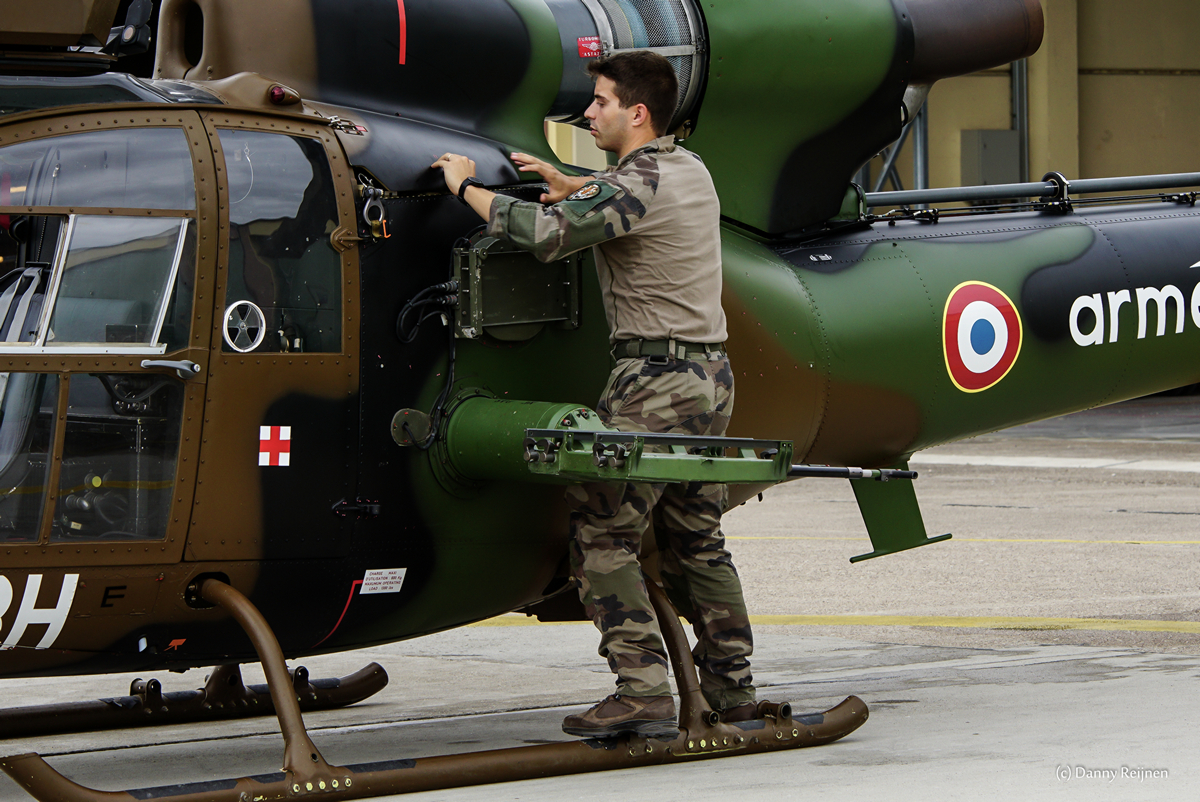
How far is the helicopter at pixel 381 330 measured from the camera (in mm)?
4504

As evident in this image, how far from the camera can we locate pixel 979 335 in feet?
20.7

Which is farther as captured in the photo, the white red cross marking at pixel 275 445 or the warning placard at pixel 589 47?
the warning placard at pixel 589 47

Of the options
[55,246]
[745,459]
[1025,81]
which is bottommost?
[745,459]

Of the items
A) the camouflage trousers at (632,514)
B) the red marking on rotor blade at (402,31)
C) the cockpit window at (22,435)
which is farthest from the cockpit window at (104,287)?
the camouflage trousers at (632,514)

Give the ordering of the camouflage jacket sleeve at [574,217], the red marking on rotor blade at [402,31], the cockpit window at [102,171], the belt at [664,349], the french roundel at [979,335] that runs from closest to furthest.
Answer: the cockpit window at [102,171]
the camouflage jacket sleeve at [574,217]
the belt at [664,349]
the red marking on rotor blade at [402,31]
the french roundel at [979,335]

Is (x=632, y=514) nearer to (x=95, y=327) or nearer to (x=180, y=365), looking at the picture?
(x=180, y=365)

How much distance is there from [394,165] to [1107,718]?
10.4 ft

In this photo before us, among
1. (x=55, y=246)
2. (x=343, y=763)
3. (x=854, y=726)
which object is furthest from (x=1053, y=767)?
(x=55, y=246)

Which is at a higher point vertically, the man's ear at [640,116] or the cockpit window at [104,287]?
the man's ear at [640,116]

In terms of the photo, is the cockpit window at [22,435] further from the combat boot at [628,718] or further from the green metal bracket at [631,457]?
the combat boot at [628,718]

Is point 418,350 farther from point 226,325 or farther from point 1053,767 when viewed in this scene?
point 1053,767

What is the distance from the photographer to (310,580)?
4.89 m

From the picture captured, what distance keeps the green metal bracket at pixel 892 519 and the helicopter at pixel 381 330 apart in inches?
0.5

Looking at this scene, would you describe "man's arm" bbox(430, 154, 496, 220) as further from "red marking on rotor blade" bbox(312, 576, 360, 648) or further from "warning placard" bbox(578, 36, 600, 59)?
"red marking on rotor blade" bbox(312, 576, 360, 648)
